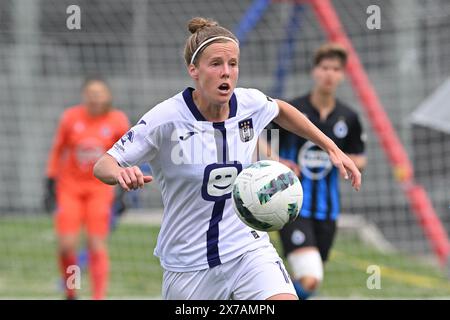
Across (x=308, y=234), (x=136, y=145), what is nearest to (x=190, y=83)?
(x=308, y=234)

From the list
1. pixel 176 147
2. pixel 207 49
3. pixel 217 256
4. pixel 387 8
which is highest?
pixel 387 8

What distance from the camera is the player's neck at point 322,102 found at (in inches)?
301

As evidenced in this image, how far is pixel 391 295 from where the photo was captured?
917 centimetres

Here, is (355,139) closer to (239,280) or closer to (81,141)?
(81,141)

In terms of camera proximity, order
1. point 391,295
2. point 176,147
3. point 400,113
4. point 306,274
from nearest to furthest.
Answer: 1. point 176,147
2. point 306,274
3. point 391,295
4. point 400,113

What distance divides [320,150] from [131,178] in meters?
3.26

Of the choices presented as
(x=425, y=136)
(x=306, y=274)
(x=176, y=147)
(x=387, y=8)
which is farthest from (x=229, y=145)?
(x=387, y=8)

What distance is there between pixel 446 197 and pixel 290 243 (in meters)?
5.41

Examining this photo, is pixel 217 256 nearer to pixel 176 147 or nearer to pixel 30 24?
pixel 176 147

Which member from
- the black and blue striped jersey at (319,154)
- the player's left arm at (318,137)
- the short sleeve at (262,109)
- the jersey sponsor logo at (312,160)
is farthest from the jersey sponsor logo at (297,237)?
the short sleeve at (262,109)

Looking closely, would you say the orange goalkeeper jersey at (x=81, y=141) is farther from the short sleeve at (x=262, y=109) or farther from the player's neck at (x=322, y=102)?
the short sleeve at (x=262, y=109)

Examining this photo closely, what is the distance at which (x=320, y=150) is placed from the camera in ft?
24.9

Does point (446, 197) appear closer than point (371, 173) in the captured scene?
Yes

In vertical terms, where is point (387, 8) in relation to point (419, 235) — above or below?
above
